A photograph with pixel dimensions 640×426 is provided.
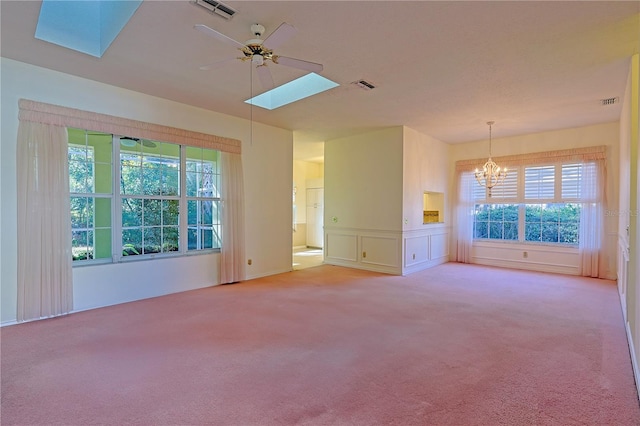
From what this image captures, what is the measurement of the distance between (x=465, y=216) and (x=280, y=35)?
6.31m

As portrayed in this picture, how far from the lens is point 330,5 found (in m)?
2.38

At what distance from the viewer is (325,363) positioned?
8.43 feet

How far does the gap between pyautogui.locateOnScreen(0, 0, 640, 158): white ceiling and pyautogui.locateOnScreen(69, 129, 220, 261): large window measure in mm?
831

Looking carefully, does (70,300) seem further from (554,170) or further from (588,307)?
(554,170)

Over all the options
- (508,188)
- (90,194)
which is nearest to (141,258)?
(90,194)

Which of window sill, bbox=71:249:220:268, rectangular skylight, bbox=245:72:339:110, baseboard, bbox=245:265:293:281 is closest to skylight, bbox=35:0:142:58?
rectangular skylight, bbox=245:72:339:110

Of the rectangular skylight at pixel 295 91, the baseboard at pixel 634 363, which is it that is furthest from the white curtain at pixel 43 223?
the baseboard at pixel 634 363

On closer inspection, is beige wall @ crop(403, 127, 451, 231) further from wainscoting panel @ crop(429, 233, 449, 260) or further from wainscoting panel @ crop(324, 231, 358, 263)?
wainscoting panel @ crop(324, 231, 358, 263)

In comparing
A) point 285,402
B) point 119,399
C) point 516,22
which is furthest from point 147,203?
point 516,22

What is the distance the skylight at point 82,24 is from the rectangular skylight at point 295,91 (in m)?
1.85

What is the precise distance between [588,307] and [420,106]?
345 cm

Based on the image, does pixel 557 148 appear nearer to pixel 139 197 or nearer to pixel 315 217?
pixel 315 217

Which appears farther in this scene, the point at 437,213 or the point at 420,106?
the point at 437,213

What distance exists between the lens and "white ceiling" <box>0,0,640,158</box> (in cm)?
248
